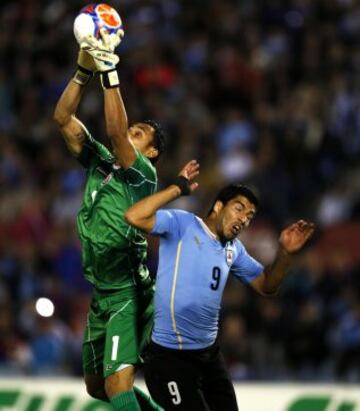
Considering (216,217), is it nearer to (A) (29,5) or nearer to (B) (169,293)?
(B) (169,293)

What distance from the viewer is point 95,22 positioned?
8.63 metres

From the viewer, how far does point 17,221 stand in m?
15.3

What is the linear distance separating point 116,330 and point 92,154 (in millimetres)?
1129

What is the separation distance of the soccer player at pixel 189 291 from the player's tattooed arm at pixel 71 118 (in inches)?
39.6

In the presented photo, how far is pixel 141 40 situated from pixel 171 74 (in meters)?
0.89

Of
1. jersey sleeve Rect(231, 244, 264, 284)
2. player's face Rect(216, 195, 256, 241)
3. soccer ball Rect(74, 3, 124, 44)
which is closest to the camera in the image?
player's face Rect(216, 195, 256, 241)

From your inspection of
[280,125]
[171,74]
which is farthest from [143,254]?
[171,74]

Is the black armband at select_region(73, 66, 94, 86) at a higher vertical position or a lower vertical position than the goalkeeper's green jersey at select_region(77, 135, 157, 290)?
higher

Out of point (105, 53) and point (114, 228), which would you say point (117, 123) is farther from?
point (114, 228)

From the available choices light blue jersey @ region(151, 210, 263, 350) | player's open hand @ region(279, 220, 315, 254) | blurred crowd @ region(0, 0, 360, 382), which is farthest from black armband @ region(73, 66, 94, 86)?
blurred crowd @ region(0, 0, 360, 382)

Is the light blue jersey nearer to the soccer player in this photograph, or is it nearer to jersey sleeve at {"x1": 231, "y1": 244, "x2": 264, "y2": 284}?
the soccer player

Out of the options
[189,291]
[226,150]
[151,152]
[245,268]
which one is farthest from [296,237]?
[226,150]

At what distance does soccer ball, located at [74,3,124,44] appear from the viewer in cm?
862

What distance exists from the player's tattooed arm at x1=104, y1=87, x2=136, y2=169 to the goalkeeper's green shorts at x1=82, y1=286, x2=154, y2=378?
926mm
